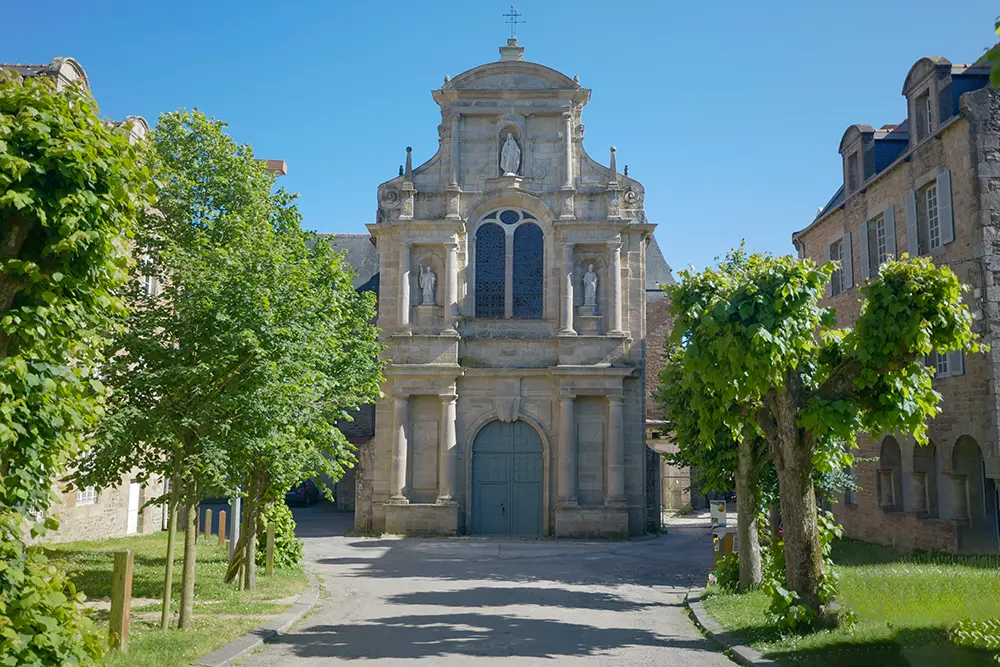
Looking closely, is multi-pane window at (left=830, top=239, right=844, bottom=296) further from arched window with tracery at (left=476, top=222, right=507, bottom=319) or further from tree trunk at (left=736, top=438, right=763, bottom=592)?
tree trunk at (left=736, top=438, right=763, bottom=592)

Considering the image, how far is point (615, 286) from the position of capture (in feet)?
79.4

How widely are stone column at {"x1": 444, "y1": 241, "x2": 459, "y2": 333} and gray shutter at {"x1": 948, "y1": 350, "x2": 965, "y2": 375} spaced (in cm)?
1252

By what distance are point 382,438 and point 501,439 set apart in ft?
11.1

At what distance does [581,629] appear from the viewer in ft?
36.4

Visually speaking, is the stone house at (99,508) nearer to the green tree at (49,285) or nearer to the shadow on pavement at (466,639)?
the shadow on pavement at (466,639)

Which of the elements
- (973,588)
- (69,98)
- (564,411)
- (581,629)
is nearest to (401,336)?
(564,411)

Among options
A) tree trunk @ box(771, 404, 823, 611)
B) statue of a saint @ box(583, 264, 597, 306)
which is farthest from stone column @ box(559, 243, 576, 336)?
tree trunk @ box(771, 404, 823, 611)

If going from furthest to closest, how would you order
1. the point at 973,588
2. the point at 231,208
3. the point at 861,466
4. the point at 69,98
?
the point at 861,466, the point at 231,208, the point at 973,588, the point at 69,98

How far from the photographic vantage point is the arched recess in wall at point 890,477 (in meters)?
20.9

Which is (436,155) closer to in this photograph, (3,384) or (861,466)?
(861,466)

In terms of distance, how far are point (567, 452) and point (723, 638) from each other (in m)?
13.4

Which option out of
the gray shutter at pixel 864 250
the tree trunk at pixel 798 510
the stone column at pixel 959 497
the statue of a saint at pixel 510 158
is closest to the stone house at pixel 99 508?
the statue of a saint at pixel 510 158

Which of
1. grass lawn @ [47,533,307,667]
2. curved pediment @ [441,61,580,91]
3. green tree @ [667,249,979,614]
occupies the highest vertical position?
curved pediment @ [441,61,580,91]

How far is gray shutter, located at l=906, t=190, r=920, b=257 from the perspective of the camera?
18984mm
